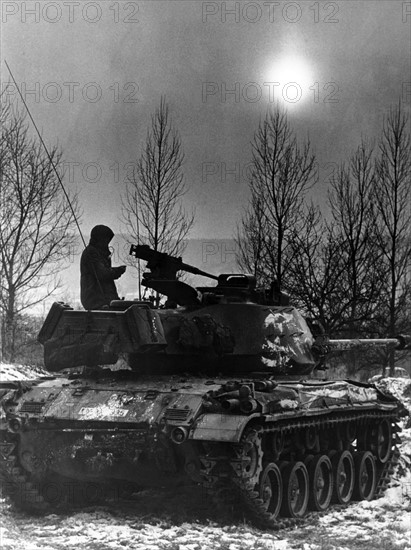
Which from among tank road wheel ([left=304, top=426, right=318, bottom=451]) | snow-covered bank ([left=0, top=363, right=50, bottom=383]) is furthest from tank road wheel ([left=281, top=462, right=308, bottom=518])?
snow-covered bank ([left=0, top=363, right=50, bottom=383])

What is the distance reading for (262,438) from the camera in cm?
1059

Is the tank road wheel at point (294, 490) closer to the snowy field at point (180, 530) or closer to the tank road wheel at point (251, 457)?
the snowy field at point (180, 530)

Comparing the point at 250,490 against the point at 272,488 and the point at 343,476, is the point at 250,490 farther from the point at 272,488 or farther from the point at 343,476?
the point at 343,476

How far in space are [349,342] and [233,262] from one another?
8.33 metres

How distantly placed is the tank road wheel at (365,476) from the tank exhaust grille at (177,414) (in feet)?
13.8

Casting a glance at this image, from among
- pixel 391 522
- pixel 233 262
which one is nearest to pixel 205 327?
pixel 391 522

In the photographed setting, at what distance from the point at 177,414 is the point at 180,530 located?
4.24 ft

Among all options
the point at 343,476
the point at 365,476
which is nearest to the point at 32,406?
the point at 343,476

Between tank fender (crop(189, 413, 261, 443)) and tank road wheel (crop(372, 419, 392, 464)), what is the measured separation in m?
4.60

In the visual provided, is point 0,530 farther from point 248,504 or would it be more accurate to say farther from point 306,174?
point 306,174

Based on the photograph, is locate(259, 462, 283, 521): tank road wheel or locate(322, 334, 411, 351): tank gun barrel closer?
locate(259, 462, 283, 521): tank road wheel

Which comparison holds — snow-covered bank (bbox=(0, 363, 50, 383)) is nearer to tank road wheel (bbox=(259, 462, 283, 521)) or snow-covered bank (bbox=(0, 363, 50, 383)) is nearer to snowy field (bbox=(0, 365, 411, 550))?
snowy field (bbox=(0, 365, 411, 550))

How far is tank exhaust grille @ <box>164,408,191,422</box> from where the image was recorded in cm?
1007

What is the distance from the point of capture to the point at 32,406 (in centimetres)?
1100
